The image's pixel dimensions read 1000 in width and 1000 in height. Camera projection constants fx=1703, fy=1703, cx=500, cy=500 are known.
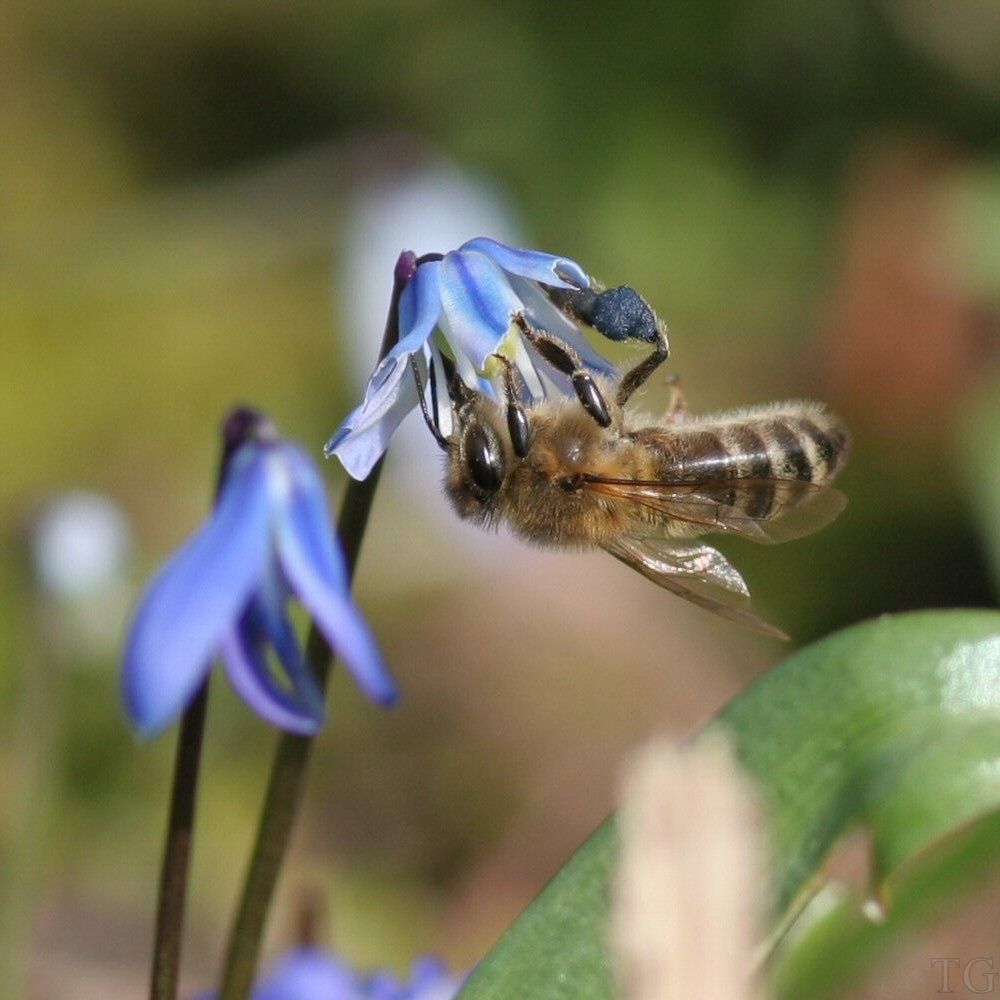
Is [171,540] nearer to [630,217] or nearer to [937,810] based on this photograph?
[630,217]

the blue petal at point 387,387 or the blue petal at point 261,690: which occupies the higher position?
the blue petal at point 387,387

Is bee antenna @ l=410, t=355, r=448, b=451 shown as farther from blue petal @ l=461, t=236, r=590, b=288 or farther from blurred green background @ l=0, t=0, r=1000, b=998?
blurred green background @ l=0, t=0, r=1000, b=998

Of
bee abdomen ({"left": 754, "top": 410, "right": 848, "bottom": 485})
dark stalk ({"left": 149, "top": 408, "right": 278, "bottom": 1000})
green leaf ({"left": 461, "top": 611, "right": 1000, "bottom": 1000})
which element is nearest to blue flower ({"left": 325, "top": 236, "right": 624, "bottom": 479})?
dark stalk ({"left": 149, "top": 408, "right": 278, "bottom": 1000})

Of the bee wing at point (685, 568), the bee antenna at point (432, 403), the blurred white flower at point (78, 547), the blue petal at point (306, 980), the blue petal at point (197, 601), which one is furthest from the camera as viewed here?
the blurred white flower at point (78, 547)

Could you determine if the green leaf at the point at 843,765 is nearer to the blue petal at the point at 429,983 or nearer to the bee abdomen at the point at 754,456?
the bee abdomen at the point at 754,456

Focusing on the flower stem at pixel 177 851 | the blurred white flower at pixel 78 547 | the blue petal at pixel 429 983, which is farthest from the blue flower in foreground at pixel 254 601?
the blurred white flower at pixel 78 547

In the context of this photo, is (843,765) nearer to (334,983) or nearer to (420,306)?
(420,306)

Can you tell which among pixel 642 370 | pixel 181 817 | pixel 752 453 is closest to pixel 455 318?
pixel 642 370
